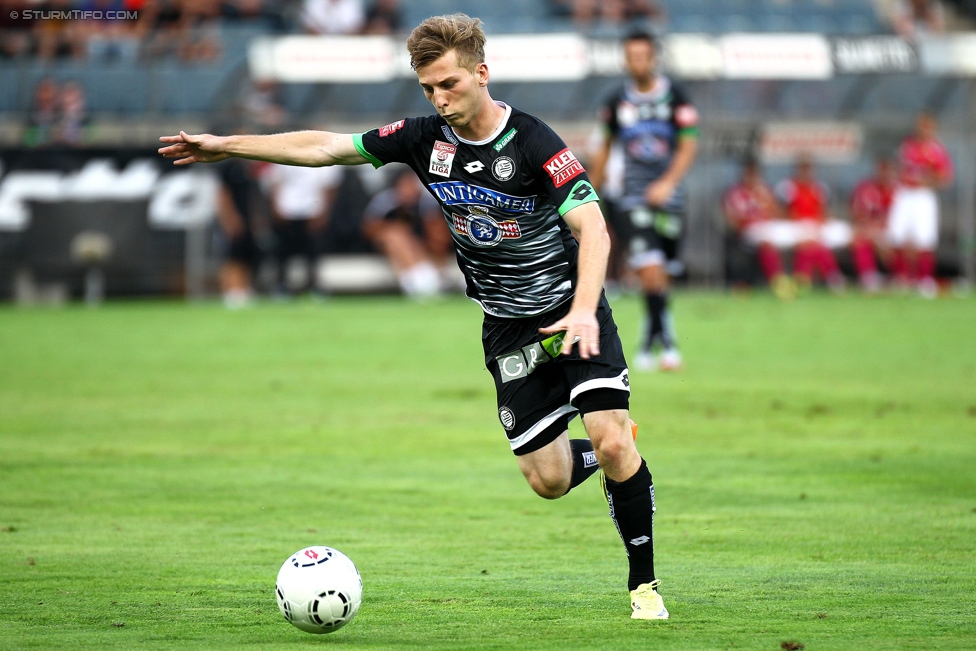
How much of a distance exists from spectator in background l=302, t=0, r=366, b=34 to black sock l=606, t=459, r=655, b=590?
21.0 meters

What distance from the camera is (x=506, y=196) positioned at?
5.29 m

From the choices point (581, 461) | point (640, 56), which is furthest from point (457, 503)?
point (640, 56)

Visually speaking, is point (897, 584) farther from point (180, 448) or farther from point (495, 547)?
point (180, 448)

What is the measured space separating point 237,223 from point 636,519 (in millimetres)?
17762

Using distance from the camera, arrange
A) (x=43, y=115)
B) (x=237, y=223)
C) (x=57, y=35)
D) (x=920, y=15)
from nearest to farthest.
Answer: (x=43, y=115), (x=237, y=223), (x=57, y=35), (x=920, y=15)

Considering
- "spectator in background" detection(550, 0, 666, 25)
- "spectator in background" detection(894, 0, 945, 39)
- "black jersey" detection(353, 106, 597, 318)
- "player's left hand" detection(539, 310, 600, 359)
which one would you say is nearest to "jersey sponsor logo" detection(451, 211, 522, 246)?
"black jersey" detection(353, 106, 597, 318)

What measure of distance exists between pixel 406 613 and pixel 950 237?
70.0 ft

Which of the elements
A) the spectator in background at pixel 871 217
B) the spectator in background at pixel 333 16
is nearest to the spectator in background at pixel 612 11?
the spectator in background at pixel 333 16

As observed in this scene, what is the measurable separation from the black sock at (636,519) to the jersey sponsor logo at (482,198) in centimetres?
109

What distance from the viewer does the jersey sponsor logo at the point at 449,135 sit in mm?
5332

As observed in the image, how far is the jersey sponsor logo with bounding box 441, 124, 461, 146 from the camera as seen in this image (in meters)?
5.33

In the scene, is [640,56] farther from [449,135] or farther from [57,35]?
[57,35]

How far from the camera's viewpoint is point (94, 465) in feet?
27.8

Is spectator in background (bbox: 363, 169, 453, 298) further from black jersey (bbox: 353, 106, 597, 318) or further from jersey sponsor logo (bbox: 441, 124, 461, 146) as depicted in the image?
jersey sponsor logo (bbox: 441, 124, 461, 146)
